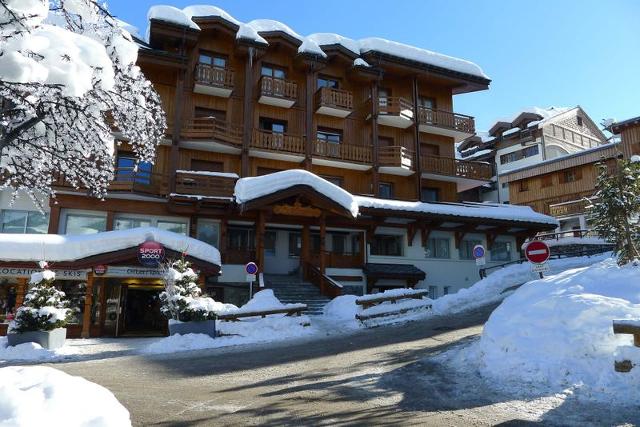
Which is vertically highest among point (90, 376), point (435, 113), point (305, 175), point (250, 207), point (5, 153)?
point (435, 113)

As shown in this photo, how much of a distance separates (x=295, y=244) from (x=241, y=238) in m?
2.94

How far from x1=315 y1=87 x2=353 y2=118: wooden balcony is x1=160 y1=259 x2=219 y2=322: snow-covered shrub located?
14.9m

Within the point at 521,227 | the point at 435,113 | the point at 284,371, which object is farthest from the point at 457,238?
the point at 284,371

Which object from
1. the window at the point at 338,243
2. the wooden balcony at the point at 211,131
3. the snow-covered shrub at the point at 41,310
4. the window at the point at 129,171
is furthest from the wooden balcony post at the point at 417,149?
the snow-covered shrub at the point at 41,310

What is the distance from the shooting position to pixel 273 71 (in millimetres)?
27375

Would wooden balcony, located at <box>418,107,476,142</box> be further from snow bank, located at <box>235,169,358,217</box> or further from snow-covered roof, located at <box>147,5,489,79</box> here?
snow bank, located at <box>235,169,358,217</box>

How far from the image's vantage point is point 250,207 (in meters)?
19.8

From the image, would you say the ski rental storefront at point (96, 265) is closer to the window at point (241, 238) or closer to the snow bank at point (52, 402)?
the window at point (241, 238)

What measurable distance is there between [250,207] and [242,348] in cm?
821

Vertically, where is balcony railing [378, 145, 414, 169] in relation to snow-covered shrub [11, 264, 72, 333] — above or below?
above

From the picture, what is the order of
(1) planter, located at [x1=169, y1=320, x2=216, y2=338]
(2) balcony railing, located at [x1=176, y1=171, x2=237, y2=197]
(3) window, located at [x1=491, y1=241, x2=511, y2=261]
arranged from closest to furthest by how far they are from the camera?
(1) planter, located at [x1=169, y1=320, x2=216, y2=338], (2) balcony railing, located at [x1=176, y1=171, x2=237, y2=197], (3) window, located at [x1=491, y1=241, x2=511, y2=261]

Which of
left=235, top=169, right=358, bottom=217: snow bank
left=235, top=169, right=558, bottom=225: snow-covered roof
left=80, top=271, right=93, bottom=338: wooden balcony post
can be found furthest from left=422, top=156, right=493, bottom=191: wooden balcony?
left=80, top=271, right=93, bottom=338: wooden balcony post

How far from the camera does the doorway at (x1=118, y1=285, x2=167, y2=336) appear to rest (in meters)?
19.4

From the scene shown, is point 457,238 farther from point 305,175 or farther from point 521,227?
point 305,175
